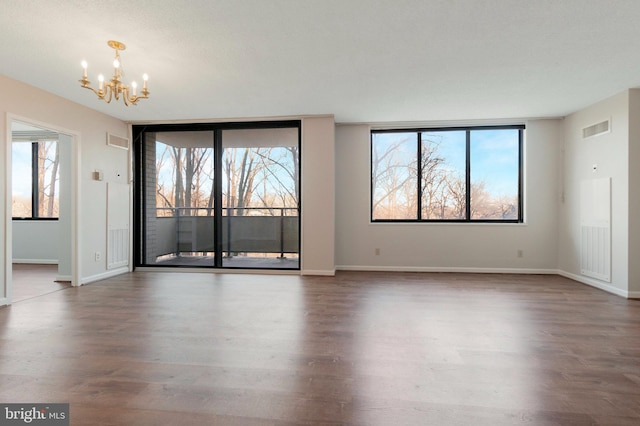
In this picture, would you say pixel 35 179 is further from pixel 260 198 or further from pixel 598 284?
pixel 598 284

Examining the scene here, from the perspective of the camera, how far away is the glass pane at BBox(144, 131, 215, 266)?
5715 millimetres

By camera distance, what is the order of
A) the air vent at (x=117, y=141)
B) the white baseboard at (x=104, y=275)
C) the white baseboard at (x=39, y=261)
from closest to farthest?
the white baseboard at (x=104, y=275) → the air vent at (x=117, y=141) → the white baseboard at (x=39, y=261)

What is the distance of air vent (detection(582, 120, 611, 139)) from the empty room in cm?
3

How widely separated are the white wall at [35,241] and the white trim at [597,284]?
9.27 m

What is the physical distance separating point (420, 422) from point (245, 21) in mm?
2914

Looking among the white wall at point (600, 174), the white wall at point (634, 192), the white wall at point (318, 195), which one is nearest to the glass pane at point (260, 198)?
the white wall at point (318, 195)

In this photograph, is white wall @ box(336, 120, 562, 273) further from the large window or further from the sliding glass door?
the sliding glass door

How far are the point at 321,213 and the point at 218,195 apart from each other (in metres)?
1.80

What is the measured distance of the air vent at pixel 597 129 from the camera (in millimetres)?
4382

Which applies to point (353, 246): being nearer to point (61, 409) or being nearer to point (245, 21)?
point (245, 21)

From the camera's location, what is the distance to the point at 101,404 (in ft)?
5.76

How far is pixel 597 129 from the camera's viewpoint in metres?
4.58

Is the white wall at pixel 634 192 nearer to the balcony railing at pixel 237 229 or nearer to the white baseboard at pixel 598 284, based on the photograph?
the white baseboard at pixel 598 284

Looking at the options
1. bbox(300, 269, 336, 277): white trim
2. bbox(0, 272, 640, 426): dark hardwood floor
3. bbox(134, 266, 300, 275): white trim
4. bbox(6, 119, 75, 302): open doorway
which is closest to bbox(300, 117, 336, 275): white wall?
bbox(300, 269, 336, 277): white trim
